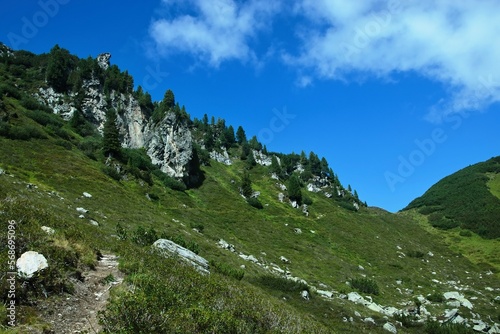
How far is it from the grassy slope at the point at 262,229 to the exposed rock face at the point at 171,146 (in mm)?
6987

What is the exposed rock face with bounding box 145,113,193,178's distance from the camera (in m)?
72.8

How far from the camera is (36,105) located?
222 feet

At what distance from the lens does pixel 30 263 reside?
8445mm

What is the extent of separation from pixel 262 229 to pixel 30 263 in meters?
47.9

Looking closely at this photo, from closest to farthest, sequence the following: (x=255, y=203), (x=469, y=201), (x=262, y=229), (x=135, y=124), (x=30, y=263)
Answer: (x=30, y=263), (x=262, y=229), (x=255, y=203), (x=135, y=124), (x=469, y=201)

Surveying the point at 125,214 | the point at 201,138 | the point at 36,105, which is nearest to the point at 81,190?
the point at 125,214

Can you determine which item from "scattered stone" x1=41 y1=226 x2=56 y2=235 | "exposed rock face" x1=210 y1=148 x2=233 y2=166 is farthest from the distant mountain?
"scattered stone" x1=41 y1=226 x2=56 y2=235

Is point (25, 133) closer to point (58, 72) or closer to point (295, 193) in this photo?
point (58, 72)

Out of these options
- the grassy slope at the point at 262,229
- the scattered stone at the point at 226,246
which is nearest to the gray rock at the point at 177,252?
the grassy slope at the point at 262,229

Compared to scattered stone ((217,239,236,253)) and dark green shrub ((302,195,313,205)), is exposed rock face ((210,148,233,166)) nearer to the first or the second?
dark green shrub ((302,195,313,205))

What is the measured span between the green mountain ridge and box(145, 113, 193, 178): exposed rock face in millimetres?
2102

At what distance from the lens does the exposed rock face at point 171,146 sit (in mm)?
72750

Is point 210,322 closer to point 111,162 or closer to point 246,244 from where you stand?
point 246,244

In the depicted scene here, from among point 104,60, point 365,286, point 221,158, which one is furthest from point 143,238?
point 104,60
